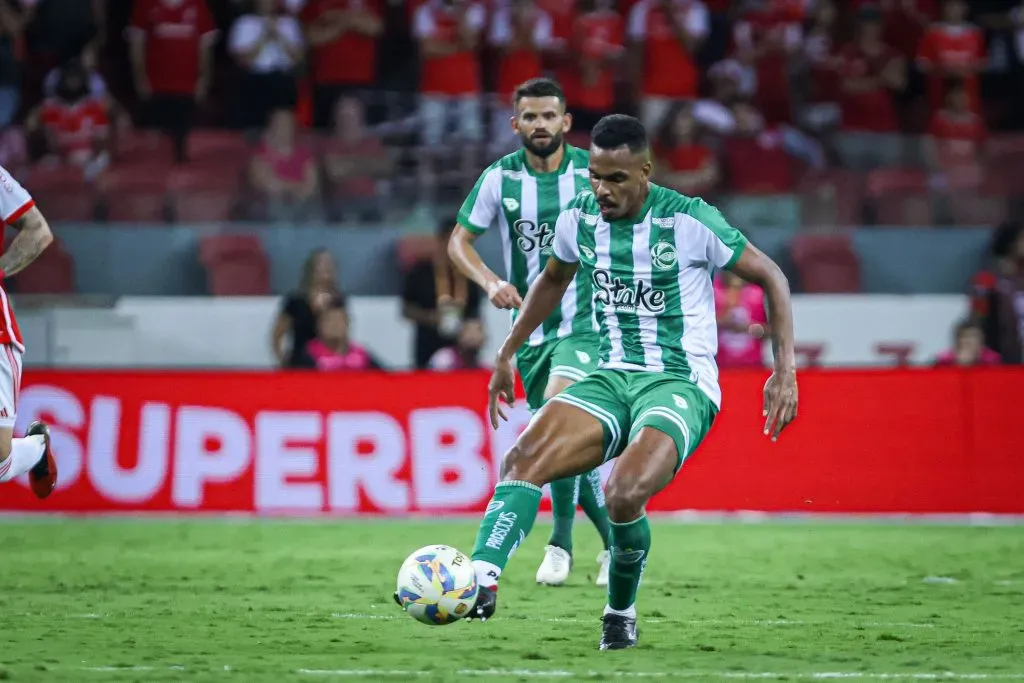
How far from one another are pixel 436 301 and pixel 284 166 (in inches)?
88.5

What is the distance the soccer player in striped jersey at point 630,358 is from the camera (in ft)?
20.6

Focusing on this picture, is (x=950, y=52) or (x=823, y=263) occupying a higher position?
(x=950, y=52)

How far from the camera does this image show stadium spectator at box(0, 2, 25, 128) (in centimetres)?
1645

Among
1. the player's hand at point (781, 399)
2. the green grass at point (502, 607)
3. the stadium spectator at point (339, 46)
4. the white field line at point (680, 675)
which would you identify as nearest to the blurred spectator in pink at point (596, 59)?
the stadium spectator at point (339, 46)

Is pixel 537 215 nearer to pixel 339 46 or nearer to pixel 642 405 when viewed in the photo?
pixel 642 405

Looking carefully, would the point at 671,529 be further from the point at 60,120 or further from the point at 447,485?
the point at 60,120

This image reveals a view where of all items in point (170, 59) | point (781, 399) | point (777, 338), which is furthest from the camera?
point (170, 59)

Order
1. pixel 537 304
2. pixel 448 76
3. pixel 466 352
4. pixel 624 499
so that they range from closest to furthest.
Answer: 1. pixel 624 499
2. pixel 537 304
3. pixel 466 352
4. pixel 448 76

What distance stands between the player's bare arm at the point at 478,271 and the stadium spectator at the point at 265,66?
8141 mm

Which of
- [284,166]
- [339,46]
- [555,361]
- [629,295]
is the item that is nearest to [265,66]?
[339,46]

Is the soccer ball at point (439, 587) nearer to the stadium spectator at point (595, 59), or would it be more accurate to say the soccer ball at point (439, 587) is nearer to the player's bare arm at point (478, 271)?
the player's bare arm at point (478, 271)

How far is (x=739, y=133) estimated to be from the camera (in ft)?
54.9

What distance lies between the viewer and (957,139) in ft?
56.2

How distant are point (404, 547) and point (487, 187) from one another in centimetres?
311
